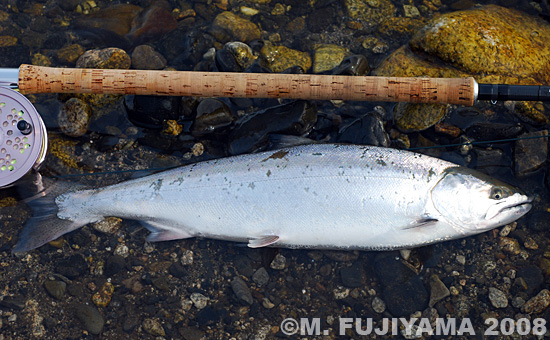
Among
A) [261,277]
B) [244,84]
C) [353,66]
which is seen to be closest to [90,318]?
[261,277]

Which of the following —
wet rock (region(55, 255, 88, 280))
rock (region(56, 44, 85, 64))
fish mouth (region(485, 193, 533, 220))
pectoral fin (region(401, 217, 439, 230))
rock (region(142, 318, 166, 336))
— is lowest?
rock (region(142, 318, 166, 336))

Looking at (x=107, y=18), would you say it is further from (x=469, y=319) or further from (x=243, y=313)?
(x=469, y=319)

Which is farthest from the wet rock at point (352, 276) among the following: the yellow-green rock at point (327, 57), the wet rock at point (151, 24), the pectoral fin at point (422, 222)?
the wet rock at point (151, 24)

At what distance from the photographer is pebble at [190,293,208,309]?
352 centimetres

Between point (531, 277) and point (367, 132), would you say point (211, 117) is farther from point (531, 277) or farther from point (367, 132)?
point (531, 277)

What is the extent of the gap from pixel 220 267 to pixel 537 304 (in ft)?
8.84

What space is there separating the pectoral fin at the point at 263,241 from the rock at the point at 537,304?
2176 mm

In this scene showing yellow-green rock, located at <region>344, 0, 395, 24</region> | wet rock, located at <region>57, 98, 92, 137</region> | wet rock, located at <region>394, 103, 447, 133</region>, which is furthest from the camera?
yellow-green rock, located at <region>344, 0, 395, 24</region>

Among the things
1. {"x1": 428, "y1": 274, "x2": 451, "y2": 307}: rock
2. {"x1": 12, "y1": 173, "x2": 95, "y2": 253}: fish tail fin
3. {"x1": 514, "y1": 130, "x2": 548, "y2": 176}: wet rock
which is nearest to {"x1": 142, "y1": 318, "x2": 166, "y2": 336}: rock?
{"x1": 12, "y1": 173, "x2": 95, "y2": 253}: fish tail fin

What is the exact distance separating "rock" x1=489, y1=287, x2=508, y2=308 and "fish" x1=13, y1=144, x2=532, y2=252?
587mm

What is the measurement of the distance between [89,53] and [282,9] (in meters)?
2.07

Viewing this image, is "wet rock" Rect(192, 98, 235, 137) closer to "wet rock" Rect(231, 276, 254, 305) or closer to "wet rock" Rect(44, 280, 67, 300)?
"wet rock" Rect(231, 276, 254, 305)

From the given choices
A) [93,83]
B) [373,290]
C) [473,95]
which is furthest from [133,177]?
[473,95]

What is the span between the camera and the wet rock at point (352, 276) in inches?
142
